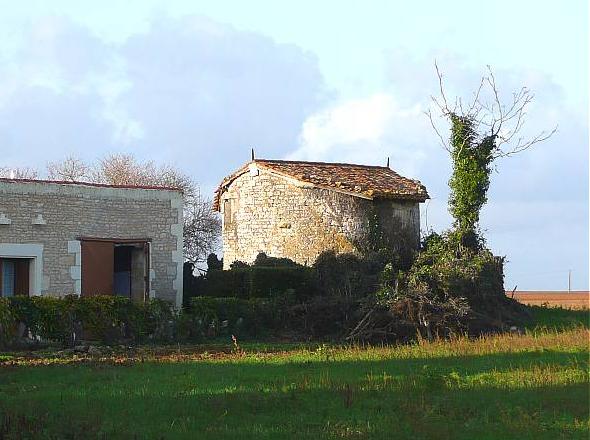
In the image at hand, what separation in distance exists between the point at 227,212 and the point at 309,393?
21712 mm

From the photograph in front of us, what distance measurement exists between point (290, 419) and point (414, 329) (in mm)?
13283

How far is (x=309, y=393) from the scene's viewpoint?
15.4 metres

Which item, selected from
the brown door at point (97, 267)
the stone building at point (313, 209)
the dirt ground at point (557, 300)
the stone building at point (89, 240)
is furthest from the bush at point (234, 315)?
the dirt ground at point (557, 300)

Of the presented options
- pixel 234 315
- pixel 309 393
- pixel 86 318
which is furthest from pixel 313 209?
pixel 309 393

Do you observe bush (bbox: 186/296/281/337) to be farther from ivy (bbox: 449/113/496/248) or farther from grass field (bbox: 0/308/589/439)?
ivy (bbox: 449/113/496/248)

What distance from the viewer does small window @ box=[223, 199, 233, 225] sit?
36562mm

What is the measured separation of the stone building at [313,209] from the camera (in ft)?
109

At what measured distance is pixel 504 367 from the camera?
1872cm

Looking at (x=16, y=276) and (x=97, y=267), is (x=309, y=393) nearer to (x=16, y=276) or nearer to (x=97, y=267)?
(x=97, y=267)

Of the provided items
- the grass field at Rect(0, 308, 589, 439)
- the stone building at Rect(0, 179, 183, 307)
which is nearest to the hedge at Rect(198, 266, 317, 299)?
the stone building at Rect(0, 179, 183, 307)

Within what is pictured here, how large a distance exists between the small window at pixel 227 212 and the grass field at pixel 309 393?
44.3 feet

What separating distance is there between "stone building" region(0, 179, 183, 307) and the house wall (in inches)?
197

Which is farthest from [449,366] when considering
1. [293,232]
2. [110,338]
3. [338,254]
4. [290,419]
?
[293,232]

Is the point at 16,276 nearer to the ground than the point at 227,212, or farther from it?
nearer to the ground
